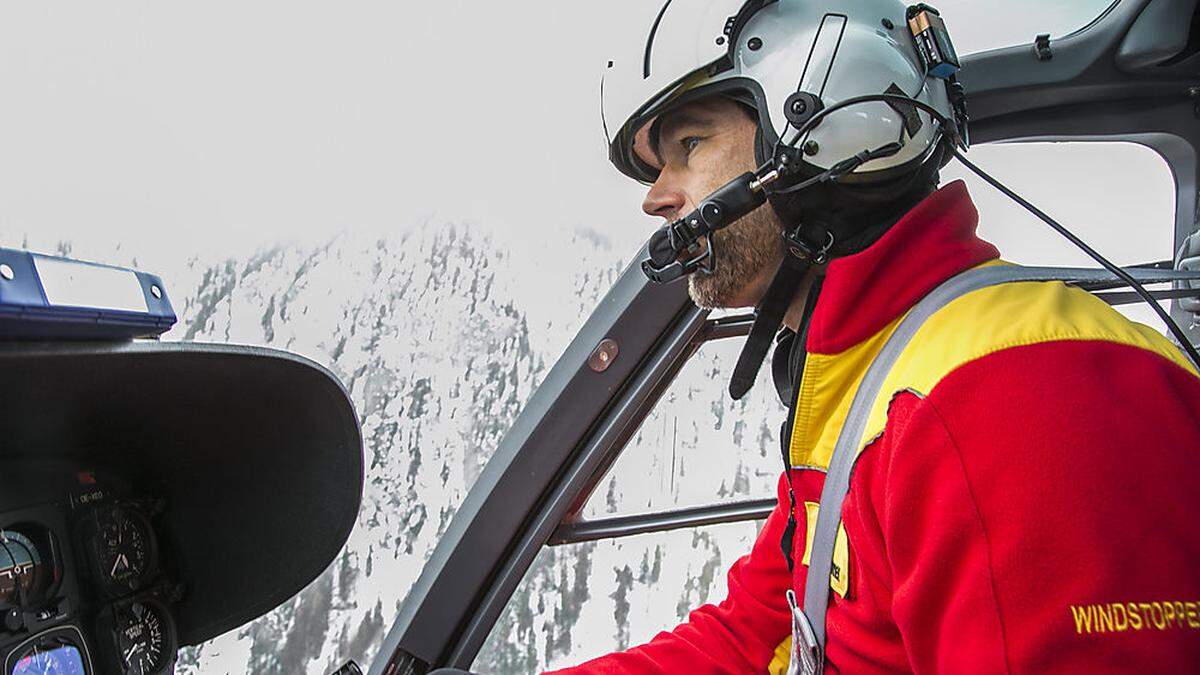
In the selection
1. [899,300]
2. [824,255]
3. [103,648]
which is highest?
[824,255]

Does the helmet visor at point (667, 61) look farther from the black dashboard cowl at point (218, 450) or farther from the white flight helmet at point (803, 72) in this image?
the black dashboard cowl at point (218, 450)

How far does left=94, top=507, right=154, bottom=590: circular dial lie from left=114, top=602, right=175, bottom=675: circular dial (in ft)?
0.11

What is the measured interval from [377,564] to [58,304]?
137 cm

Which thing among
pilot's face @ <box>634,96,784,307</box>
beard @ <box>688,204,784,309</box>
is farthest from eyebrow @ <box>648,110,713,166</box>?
beard @ <box>688,204,784,309</box>

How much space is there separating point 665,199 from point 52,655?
37.6 inches

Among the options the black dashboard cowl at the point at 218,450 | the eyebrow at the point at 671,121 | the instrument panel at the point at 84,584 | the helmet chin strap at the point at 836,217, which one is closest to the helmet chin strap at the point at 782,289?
the helmet chin strap at the point at 836,217

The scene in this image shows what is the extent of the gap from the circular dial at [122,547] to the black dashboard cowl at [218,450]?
56mm

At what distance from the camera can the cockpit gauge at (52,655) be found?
37.2 inches

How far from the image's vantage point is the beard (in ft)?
4.31

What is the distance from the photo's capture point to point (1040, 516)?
2.56ft

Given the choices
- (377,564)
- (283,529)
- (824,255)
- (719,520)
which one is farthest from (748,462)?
(283,529)

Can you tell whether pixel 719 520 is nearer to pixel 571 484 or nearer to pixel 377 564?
pixel 571 484

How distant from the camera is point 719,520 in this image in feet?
7.04

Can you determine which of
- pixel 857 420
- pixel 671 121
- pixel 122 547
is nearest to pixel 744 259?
pixel 671 121
